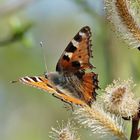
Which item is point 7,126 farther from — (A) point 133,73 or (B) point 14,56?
(A) point 133,73

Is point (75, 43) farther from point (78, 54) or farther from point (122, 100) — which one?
point (122, 100)

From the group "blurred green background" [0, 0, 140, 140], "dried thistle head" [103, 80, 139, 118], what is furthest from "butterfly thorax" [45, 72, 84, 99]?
"blurred green background" [0, 0, 140, 140]

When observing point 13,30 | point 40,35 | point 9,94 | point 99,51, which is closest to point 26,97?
point 9,94

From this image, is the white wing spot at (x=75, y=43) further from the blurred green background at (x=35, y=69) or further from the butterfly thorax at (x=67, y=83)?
the blurred green background at (x=35, y=69)

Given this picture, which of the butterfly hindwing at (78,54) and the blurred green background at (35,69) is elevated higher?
the blurred green background at (35,69)

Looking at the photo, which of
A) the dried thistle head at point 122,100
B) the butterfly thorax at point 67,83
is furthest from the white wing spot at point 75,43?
the dried thistle head at point 122,100

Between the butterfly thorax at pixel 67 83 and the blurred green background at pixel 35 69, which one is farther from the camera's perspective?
the blurred green background at pixel 35 69

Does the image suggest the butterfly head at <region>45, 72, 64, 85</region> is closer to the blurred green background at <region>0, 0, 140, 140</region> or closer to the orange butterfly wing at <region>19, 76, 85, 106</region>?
the orange butterfly wing at <region>19, 76, 85, 106</region>
